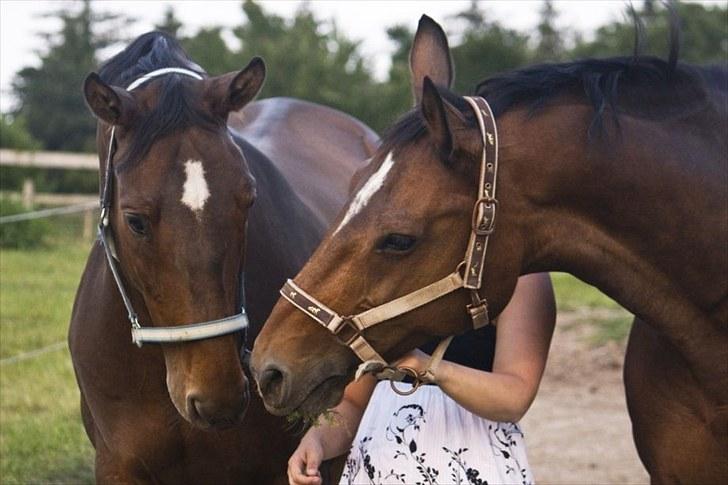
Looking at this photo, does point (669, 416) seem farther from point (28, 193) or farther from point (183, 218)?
point (28, 193)

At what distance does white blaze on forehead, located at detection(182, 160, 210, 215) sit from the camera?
2926 mm

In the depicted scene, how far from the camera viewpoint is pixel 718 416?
2.84 m

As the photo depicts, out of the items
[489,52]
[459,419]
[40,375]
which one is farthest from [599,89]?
[489,52]

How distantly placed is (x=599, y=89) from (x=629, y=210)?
297mm

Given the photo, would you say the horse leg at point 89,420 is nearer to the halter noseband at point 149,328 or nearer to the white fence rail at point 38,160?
the halter noseband at point 149,328

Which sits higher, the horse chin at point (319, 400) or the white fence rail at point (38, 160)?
the horse chin at point (319, 400)

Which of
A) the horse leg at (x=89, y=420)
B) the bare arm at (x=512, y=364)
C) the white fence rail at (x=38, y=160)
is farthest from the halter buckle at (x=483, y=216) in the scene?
the white fence rail at (x=38, y=160)

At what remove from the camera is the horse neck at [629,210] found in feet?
8.57

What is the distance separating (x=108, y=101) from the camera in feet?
10.0

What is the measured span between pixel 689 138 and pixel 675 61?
202mm

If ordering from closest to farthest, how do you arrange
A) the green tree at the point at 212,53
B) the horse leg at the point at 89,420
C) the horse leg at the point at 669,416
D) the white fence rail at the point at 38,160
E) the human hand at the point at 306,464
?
the human hand at the point at 306,464 < the horse leg at the point at 669,416 < the horse leg at the point at 89,420 < the white fence rail at the point at 38,160 < the green tree at the point at 212,53

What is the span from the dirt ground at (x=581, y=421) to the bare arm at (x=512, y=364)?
301 centimetres

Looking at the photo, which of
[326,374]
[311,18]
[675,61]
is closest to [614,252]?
[675,61]

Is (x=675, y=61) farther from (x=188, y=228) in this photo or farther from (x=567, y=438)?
(x=567, y=438)
